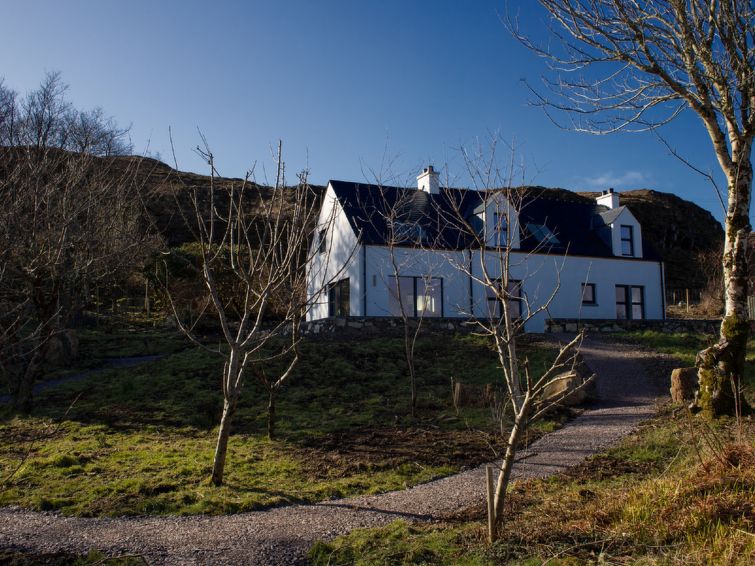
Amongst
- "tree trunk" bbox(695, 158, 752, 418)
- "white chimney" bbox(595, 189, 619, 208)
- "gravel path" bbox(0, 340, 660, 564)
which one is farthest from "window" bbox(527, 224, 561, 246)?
"gravel path" bbox(0, 340, 660, 564)

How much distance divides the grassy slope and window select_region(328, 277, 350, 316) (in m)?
16.4

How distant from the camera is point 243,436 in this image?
10.2 m

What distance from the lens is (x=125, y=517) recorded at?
6.52 metres

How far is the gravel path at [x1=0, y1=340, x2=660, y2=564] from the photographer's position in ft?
17.6

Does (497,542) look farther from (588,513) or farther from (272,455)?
(272,455)

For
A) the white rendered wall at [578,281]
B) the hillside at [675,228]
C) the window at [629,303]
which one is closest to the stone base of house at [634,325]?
the white rendered wall at [578,281]

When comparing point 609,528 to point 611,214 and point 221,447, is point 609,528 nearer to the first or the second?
point 221,447

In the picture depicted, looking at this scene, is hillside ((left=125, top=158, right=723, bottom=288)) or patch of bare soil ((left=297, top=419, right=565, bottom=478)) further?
hillside ((left=125, top=158, right=723, bottom=288))

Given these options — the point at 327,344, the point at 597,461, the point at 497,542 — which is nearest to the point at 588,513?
the point at 497,542

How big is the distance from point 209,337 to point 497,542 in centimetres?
1814

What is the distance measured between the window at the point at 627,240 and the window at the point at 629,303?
1.50 m

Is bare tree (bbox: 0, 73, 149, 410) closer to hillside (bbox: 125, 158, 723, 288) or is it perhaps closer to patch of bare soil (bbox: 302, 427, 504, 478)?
patch of bare soil (bbox: 302, 427, 504, 478)

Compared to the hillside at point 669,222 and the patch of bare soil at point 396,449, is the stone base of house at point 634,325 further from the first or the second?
the hillside at point 669,222

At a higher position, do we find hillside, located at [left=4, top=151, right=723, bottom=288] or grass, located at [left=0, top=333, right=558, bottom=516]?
hillside, located at [left=4, top=151, right=723, bottom=288]
